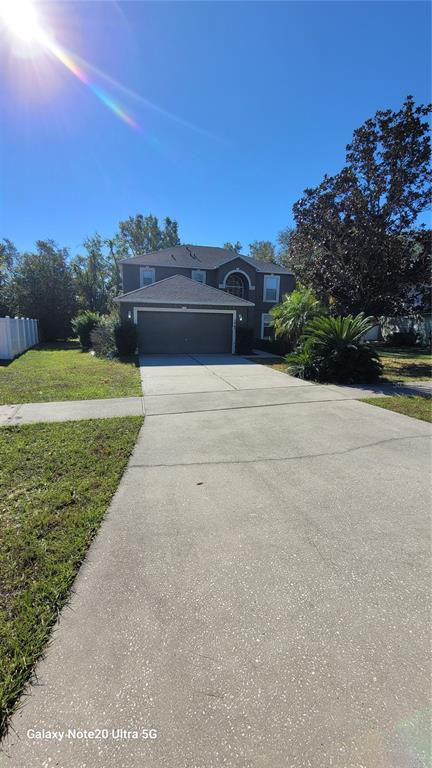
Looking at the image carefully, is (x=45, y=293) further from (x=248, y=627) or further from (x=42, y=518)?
(x=248, y=627)

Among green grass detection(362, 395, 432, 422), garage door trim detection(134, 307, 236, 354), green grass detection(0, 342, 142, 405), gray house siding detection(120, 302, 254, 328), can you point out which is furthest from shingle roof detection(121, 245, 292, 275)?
green grass detection(362, 395, 432, 422)

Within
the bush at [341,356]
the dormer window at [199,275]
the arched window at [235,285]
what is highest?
the dormer window at [199,275]

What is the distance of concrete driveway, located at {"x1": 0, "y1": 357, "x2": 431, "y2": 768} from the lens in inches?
55.7

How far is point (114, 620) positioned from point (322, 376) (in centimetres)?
905

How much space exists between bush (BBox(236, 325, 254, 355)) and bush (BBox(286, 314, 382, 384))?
7.17 m

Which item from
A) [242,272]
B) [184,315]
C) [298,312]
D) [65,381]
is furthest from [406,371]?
[242,272]

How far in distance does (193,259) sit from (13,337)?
550 inches

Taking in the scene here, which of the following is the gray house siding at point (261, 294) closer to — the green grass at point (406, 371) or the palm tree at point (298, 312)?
the palm tree at point (298, 312)

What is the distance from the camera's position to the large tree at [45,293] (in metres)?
25.1

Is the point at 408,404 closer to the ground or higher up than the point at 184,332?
closer to the ground

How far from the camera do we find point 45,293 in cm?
2520

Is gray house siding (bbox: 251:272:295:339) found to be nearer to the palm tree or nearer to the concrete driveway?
the palm tree

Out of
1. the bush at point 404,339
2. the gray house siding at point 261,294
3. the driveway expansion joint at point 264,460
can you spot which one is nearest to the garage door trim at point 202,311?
the gray house siding at point 261,294

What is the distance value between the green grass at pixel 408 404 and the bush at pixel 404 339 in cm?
1853
